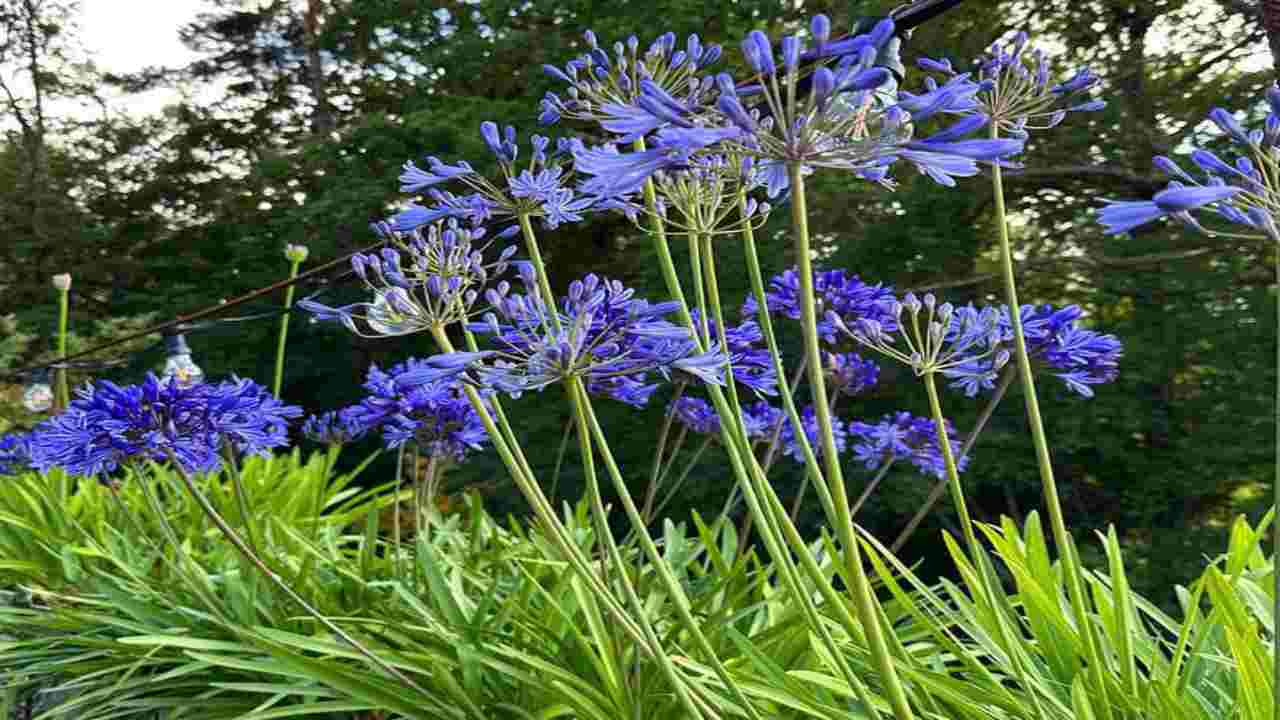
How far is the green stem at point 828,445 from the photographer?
3.24ft

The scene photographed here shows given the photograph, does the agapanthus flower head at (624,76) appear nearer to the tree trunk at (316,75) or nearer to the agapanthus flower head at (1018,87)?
the agapanthus flower head at (1018,87)

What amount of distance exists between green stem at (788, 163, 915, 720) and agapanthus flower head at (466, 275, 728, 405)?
0.22 m

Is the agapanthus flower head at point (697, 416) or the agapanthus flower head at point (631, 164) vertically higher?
the agapanthus flower head at point (631, 164)

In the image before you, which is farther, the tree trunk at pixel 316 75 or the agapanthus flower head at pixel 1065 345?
the tree trunk at pixel 316 75

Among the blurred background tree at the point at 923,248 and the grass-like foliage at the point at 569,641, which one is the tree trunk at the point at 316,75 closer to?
the blurred background tree at the point at 923,248

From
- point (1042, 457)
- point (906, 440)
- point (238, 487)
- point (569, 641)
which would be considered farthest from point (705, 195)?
Result: point (906, 440)

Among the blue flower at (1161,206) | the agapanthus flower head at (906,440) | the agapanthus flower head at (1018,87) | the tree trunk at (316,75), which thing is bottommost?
the agapanthus flower head at (906,440)

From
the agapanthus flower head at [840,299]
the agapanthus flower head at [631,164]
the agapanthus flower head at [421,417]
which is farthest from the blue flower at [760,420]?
the agapanthus flower head at [631,164]

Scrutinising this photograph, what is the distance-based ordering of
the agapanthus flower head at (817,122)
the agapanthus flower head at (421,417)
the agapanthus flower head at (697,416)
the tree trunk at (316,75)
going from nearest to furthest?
the agapanthus flower head at (817,122) < the agapanthus flower head at (421,417) < the agapanthus flower head at (697,416) < the tree trunk at (316,75)

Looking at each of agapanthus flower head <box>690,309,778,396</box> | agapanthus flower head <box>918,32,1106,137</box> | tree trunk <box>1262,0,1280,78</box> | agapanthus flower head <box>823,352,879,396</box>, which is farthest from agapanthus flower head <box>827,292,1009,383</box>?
agapanthus flower head <box>823,352,879,396</box>

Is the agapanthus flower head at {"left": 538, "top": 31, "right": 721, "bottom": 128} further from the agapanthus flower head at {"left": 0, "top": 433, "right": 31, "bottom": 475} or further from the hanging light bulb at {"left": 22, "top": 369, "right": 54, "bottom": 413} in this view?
the hanging light bulb at {"left": 22, "top": 369, "right": 54, "bottom": 413}

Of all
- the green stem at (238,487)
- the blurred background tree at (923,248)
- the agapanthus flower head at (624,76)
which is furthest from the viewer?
the blurred background tree at (923,248)

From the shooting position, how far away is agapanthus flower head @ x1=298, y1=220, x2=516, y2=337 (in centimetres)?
145

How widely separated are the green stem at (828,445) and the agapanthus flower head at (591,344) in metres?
0.22
